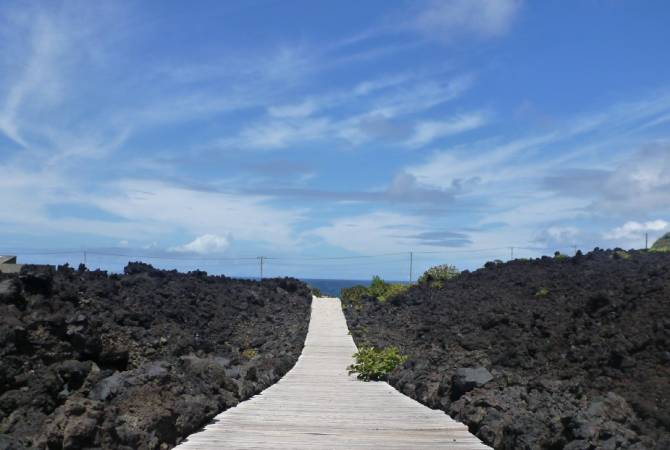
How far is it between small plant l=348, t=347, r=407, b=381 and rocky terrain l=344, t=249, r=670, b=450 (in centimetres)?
44

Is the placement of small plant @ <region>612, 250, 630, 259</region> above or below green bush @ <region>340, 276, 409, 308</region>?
above

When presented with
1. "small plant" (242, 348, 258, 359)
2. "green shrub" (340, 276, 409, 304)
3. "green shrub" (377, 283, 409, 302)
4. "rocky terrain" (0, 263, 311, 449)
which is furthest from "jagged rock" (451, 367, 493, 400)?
"green shrub" (377, 283, 409, 302)

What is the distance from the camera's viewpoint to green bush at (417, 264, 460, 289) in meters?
29.1

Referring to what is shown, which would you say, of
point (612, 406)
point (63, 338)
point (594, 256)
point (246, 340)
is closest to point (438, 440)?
point (612, 406)

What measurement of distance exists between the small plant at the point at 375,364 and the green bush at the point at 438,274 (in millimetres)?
15128

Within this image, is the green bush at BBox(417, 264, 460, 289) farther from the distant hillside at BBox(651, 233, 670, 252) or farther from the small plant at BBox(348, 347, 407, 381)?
the small plant at BBox(348, 347, 407, 381)

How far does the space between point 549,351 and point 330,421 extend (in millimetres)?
5638

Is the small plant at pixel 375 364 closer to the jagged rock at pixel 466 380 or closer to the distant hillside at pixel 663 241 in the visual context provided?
the jagged rock at pixel 466 380

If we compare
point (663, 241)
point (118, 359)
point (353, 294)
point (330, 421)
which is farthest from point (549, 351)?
point (663, 241)

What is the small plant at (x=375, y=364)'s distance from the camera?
42.0ft

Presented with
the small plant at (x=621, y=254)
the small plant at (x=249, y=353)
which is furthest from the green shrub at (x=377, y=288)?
the small plant at (x=249, y=353)

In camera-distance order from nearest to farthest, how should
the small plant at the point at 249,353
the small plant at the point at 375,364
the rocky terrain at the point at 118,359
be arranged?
1. the rocky terrain at the point at 118,359
2. the small plant at the point at 375,364
3. the small plant at the point at 249,353

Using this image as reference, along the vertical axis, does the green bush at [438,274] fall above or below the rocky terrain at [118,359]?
above

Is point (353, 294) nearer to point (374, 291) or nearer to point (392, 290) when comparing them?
point (374, 291)
